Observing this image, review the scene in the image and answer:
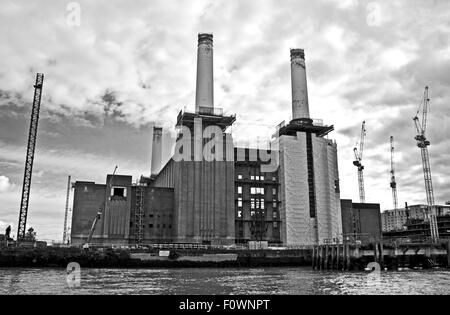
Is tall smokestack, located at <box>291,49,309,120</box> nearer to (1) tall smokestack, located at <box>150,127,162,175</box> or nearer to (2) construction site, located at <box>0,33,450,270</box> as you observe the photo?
(2) construction site, located at <box>0,33,450,270</box>

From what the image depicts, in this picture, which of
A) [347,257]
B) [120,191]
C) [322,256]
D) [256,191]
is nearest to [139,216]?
[120,191]

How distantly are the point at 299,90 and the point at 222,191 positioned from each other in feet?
114

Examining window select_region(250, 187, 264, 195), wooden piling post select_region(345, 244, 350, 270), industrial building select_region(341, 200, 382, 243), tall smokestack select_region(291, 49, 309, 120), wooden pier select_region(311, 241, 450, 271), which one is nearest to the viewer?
wooden piling post select_region(345, 244, 350, 270)

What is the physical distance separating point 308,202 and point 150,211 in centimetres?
3949

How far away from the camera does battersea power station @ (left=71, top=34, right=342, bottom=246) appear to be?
96.8m

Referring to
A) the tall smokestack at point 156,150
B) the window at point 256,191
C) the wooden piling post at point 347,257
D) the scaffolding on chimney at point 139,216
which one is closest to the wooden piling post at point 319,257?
the wooden piling post at point 347,257

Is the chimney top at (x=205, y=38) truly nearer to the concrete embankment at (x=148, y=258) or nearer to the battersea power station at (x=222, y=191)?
the battersea power station at (x=222, y=191)

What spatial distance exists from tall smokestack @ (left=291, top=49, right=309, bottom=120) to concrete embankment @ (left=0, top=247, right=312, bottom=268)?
134 feet

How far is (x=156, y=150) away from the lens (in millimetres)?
141250

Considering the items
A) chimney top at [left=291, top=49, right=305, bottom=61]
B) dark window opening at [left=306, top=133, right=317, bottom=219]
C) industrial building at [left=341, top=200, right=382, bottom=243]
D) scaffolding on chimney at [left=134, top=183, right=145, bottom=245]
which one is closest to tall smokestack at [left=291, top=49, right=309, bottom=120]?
chimney top at [left=291, top=49, right=305, bottom=61]

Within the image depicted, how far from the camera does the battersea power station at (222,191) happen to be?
96812 mm

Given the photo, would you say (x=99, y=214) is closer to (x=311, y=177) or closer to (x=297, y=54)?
(x=311, y=177)
